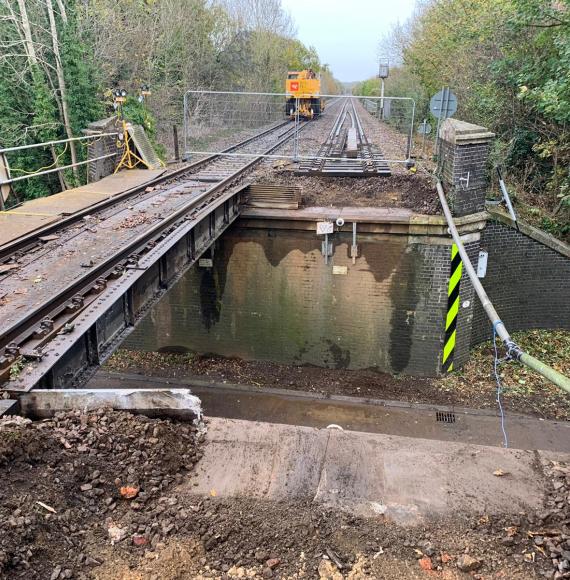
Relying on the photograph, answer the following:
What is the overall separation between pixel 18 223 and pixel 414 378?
316 inches

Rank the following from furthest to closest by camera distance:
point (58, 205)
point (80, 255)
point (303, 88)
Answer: point (303, 88) < point (58, 205) < point (80, 255)

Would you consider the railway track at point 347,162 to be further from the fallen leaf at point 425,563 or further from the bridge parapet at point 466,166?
the fallen leaf at point 425,563

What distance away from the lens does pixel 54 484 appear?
283 cm

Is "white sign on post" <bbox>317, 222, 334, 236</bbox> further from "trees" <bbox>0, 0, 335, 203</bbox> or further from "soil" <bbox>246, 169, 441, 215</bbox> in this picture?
"trees" <bbox>0, 0, 335, 203</bbox>

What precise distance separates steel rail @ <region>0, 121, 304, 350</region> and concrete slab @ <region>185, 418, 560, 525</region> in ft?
6.64

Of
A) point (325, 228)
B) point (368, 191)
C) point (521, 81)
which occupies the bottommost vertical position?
point (325, 228)

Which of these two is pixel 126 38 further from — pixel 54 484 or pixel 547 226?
pixel 54 484

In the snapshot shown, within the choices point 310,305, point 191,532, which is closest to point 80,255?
point 191,532

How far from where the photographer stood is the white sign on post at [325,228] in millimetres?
10445

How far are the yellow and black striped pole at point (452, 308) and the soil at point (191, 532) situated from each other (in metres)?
7.60

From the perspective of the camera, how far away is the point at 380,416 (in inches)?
383

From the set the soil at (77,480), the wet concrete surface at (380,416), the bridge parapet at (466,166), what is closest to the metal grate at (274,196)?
the bridge parapet at (466,166)

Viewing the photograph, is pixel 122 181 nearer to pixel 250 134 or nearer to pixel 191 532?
pixel 250 134

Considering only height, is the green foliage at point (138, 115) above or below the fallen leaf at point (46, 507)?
above
